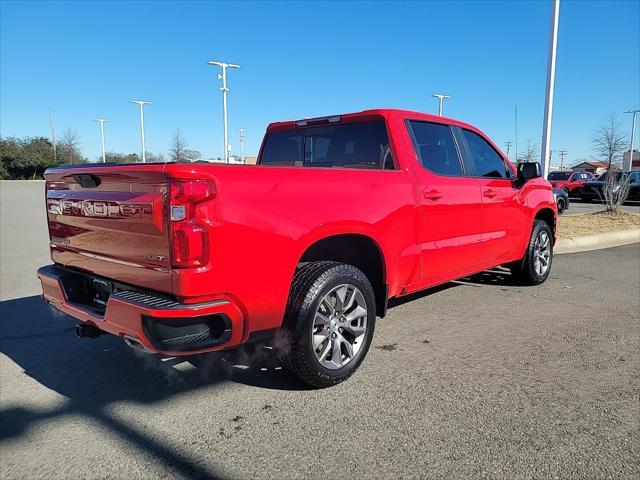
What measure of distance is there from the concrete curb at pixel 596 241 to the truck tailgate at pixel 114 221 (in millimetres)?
8526

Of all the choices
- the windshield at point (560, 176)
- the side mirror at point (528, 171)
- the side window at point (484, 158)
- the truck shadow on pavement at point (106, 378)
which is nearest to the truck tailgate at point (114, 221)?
the truck shadow on pavement at point (106, 378)

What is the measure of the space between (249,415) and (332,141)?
101 inches

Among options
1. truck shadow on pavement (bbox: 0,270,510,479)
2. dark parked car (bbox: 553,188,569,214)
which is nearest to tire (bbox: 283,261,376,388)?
truck shadow on pavement (bbox: 0,270,510,479)

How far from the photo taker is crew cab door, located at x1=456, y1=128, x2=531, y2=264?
4.92 meters

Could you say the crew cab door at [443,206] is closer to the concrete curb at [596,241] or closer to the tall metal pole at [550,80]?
the concrete curb at [596,241]

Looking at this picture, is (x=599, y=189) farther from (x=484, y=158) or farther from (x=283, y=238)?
(x=283, y=238)

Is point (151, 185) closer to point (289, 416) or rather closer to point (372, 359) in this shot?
point (289, 416)

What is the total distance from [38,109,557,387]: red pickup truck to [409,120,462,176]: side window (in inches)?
0.6

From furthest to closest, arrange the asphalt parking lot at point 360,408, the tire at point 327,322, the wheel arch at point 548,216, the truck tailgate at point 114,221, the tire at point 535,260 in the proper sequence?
the wheel arch at point 548,216 < the tire at point 535,260 < the tire at point 327,322 < the truck tailgate at point 114,221 < the asphalt parking lot at point 360,408

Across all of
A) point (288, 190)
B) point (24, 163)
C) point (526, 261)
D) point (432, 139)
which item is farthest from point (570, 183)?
point (24, 163)

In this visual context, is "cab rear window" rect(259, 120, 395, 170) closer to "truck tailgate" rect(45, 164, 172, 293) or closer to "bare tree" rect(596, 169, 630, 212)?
"truck tailgate" rect(45, 164, 172, 293)

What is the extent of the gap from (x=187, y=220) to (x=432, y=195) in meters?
2.32

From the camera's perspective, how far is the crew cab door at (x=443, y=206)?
4090mm

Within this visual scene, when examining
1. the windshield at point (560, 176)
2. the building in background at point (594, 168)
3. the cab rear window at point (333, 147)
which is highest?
the building in background at point (594, 168)
